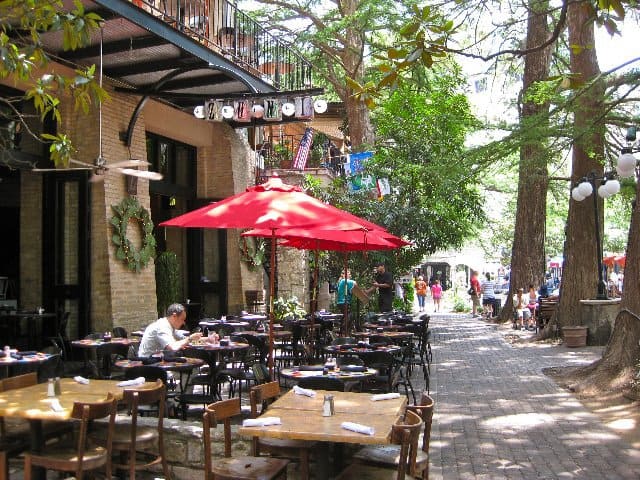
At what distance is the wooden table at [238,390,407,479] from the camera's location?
4238 mm

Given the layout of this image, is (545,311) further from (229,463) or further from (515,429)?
(229,463)

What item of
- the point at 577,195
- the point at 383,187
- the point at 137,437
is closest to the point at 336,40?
the point at 383,187

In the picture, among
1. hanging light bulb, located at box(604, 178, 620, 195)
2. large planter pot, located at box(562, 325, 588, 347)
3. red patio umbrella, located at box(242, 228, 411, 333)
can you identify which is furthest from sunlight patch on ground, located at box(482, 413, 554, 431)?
large planter pot, located at box(562, 325, 588, 347)

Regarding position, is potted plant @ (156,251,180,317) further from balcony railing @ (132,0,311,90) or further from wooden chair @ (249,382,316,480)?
wooden chair @ (249,382,316,480)

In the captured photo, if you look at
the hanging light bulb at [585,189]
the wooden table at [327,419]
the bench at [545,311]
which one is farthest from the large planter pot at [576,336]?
the wooden table at [327,419]

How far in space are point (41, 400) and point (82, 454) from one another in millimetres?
666

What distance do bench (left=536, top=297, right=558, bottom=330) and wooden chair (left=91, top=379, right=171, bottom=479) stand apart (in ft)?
47.6

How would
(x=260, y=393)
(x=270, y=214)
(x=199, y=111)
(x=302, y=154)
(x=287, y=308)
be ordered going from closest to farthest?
(x=260, y=393) → (x=270, y=214) → (x=199, y=111) → (x=287, y=308) → (x=302, y=154)

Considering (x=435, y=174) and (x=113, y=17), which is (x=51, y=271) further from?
(x=435, y=174)

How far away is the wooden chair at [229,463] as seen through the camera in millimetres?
4512

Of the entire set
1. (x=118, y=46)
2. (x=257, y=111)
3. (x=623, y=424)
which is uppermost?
(x=118, y=46)

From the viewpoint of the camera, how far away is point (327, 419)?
4672 mm

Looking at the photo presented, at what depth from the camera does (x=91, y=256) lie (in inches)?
467

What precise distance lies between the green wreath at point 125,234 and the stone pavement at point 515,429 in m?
5.37
